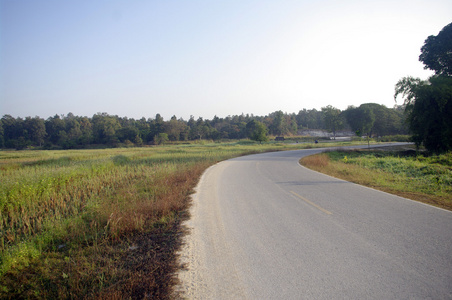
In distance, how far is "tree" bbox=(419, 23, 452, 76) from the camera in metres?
29.6

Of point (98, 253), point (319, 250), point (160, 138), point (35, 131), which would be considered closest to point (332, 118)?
point (160, 138)

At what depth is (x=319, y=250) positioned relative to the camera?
4.40 meters

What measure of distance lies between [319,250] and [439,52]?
3838cm

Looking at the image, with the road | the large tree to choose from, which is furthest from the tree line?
the road

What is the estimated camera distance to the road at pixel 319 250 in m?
3.29

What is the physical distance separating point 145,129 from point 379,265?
308 feet

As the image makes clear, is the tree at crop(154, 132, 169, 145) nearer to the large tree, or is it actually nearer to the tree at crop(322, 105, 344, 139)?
the tree at crop(322, 105, 344, 139)

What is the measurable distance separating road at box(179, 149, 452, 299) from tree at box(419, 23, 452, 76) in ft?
109

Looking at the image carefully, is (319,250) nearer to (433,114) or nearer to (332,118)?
(433,114)

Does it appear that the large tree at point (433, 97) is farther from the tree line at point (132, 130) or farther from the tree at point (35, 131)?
the tree at point (35, 131)

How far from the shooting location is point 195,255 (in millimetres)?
4422

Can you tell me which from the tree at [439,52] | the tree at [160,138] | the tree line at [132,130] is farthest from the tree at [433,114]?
the tree at [160,138]

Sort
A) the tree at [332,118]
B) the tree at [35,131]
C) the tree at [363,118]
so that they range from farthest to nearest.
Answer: the tree at [332,118] < the tree at [363,118] < the tree at [35,131]

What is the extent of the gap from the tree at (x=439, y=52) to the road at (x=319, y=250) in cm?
3323
